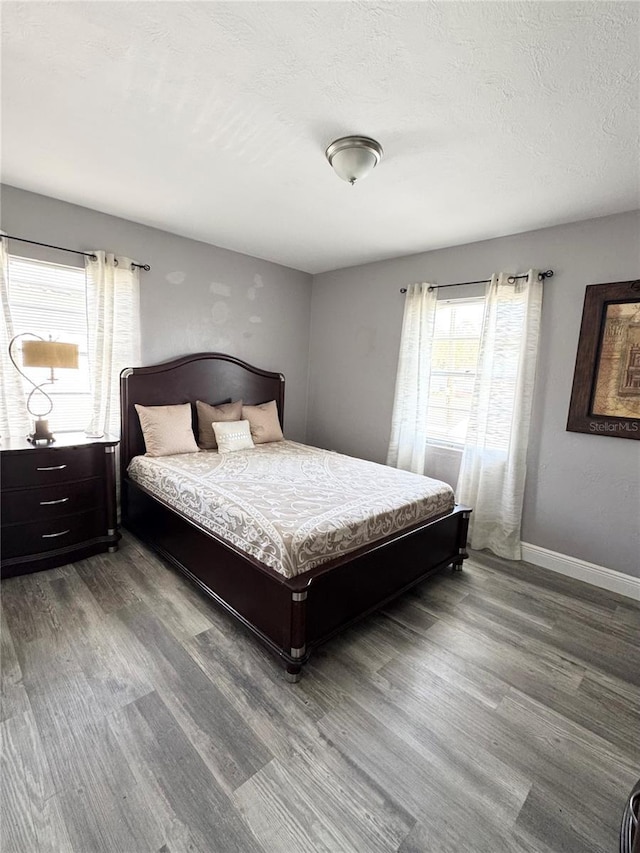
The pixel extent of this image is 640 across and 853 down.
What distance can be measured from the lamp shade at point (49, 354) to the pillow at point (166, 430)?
2.45ft

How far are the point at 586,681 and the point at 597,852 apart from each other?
83 centimetres

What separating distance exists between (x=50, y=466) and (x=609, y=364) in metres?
3.95

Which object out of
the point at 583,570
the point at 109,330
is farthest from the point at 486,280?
the point at 109,330

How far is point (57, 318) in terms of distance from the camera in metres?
2.96

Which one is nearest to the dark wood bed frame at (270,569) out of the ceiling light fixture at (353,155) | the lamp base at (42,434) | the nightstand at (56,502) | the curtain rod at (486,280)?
the nightstand at (56,502)

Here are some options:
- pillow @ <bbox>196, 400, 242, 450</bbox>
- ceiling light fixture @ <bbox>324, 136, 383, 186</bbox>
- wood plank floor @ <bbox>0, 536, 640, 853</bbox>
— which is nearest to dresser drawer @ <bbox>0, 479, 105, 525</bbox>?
wood plank floor @ <bbox>0, 536, 640, 853</bbox>

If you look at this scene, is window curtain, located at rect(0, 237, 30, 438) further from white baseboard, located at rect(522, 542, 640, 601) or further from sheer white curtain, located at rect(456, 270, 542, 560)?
white baseboard, located at rect(522, 542, 640, 601)

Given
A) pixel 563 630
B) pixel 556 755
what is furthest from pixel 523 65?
pixel 563 630

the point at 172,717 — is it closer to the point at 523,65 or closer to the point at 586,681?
the point at 586,681

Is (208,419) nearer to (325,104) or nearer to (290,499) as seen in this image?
(290,499)

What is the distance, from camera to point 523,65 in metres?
1.43

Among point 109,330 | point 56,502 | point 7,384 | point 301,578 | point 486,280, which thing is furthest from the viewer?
point 486,280

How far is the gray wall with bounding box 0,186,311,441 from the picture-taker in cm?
287

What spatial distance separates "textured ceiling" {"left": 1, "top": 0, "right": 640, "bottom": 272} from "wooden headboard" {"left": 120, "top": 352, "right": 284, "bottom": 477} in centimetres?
135
